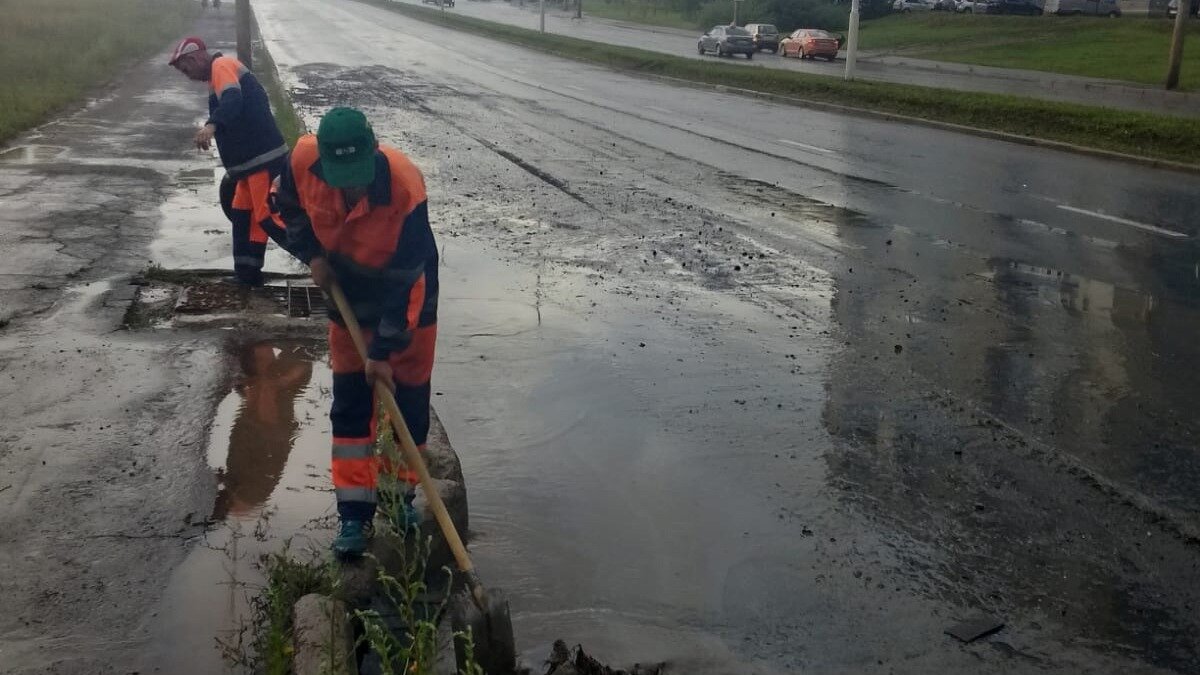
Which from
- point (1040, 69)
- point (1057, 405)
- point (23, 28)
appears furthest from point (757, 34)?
point (1057, 405)

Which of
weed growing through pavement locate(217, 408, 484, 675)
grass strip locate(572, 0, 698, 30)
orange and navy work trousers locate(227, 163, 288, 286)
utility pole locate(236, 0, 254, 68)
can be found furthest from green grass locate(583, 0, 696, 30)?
weed growing through pavement locate(217, 408, 484, 675)

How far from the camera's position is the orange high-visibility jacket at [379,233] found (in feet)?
14.3

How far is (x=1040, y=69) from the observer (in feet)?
125

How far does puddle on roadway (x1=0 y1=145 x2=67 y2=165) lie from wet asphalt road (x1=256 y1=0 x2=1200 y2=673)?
4.88 m

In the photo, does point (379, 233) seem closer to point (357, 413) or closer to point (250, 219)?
point (357, 413)

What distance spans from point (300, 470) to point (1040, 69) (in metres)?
37.0

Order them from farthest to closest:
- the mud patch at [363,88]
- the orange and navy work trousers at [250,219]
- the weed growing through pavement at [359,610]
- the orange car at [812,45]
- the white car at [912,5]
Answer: the white car at [912,5], the orange car at [812,45], the mud patch at [363,88], the orange and navy work trousers at [250,219], the weed growing through pavement at [359,610]

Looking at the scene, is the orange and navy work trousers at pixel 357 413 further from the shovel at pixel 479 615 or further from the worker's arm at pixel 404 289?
the shovel at pixel 479 615

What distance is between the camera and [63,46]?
1261 inches

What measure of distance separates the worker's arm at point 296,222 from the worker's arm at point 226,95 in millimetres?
3470

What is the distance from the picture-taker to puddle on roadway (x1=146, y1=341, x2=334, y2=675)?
4223 millimetres

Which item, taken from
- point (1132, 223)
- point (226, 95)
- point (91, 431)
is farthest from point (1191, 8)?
point (91, 431)

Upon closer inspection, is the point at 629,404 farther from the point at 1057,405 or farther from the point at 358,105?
the point at 358,105

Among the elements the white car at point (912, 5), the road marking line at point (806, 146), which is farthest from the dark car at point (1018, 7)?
the road marking line at point (806, 146)
